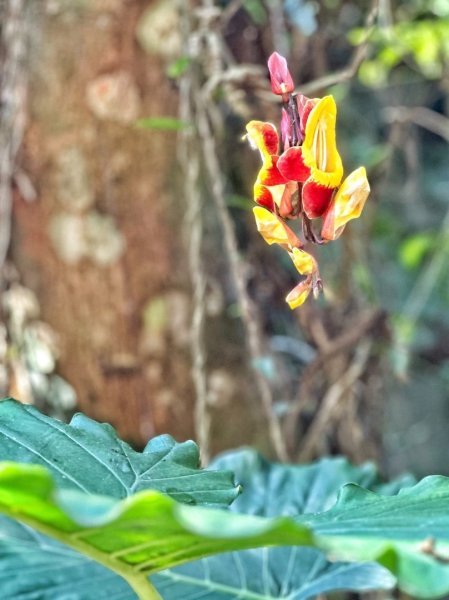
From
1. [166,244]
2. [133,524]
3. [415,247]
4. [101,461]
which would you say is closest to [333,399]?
[166,244]

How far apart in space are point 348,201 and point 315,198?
0.07ft

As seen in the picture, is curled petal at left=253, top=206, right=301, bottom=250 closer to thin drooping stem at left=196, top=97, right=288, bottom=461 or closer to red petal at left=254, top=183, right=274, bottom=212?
red petal at left=254, top=183, right=274, bottom=212

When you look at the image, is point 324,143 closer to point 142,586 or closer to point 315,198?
point 315,198

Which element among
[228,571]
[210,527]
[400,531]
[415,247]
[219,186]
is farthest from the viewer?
[415,247]

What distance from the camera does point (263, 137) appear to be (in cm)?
58

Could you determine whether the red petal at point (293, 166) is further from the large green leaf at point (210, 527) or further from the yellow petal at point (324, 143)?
the large green leaf at point (210, 527)

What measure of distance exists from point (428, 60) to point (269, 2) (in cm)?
45

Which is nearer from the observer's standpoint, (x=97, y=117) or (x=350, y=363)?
(x=97, y=117)

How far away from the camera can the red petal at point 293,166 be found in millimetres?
556

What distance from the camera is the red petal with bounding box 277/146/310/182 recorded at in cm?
56

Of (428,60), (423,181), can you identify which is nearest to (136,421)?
(428,60)

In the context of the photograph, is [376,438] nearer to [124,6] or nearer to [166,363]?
[166,363]

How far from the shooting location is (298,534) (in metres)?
0.37

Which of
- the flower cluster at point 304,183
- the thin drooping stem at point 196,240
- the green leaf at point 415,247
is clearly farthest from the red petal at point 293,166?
the green leaf at point 415,247
